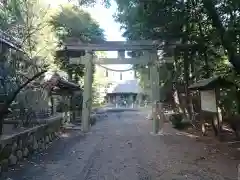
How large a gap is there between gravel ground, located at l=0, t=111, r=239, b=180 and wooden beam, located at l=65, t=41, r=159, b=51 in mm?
5366

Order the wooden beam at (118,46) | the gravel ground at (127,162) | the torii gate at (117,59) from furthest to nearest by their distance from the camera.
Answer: the torii gate at (117,59) → the wooden beam at (118,46) → the gravel ground at (127,162)

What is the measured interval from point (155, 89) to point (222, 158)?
7.96 metres

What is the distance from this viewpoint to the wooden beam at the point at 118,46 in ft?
55.4

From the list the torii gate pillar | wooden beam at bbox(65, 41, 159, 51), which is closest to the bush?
the torii gate pillar

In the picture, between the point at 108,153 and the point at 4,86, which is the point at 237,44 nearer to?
the point at 108,153

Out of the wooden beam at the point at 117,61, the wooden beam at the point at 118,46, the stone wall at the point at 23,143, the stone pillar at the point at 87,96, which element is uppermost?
the wooden beam at the point at 118,46

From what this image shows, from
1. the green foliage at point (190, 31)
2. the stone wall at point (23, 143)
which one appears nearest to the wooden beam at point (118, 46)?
the green foliage at point (190, 31)

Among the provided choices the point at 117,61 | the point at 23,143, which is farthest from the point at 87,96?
the point at 23,143

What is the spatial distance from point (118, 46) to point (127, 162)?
28.7 feet

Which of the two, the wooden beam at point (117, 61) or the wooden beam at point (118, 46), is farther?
the wooden beam at point (117, 61)

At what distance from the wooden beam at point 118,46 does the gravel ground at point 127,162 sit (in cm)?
537

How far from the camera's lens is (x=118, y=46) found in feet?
56.3

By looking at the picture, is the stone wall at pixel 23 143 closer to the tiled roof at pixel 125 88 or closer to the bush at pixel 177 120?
the bush at pixel 177 120

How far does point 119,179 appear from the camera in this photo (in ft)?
24.7
